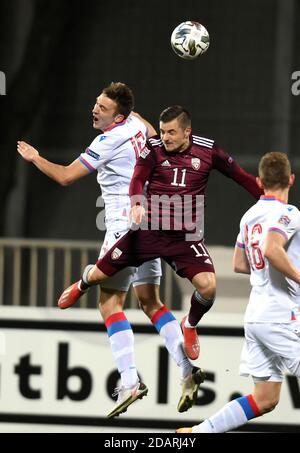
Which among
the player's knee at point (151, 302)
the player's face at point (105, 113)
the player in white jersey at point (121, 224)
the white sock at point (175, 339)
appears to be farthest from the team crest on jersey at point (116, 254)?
the player's face at point (105, 113)

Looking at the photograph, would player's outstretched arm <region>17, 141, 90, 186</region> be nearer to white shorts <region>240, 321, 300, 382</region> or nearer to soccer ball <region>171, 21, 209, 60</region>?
soccer ball <region>171, 21, 209, 60</region>

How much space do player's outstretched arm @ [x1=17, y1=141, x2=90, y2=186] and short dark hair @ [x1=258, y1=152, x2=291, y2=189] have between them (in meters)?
1.02

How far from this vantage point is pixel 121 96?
7.18 m

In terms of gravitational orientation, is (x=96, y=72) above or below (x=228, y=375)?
above

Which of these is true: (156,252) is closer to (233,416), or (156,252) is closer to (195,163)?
(195,163)

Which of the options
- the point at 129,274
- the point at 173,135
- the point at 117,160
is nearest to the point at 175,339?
the point at 129,274

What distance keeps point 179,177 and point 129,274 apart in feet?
2.15

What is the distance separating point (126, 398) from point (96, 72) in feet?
23.7

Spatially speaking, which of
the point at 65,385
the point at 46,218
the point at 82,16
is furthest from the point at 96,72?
the point at 65,385

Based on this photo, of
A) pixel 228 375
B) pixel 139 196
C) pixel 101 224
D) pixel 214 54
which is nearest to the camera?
pixel 139 196

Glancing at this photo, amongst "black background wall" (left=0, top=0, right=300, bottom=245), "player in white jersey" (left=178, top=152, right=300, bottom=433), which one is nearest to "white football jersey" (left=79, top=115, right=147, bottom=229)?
"player in white jersey" (left=178, top=152, right=300, bottom=433)

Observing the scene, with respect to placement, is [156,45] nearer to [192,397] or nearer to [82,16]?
[82,16]

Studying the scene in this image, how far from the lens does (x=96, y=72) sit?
45.3 ft

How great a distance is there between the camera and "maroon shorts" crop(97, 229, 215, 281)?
700cm
